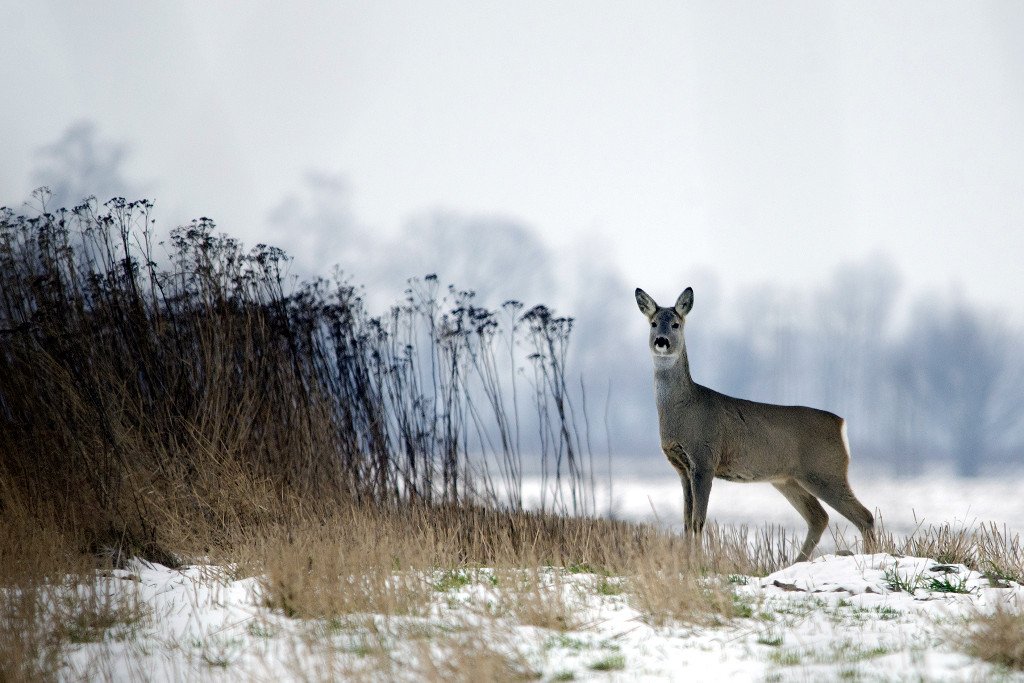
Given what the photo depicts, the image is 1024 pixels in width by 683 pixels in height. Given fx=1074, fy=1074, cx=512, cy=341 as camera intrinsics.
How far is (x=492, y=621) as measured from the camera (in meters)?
3.84

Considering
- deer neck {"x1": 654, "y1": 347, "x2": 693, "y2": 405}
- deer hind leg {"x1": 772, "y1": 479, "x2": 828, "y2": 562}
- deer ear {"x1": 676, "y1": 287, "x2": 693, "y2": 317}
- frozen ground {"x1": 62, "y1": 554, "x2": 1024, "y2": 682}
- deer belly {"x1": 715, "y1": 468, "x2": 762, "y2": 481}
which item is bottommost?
frozen ground {"x1": 62, "y1": 554, "x2": 1024, "y2": 682}

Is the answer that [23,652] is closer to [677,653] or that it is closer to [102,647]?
[102,647]

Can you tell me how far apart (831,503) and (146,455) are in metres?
4.22

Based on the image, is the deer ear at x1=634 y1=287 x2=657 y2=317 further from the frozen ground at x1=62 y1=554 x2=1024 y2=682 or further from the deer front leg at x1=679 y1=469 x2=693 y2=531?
the frozen ground at x1=62 y1=554 x2=1024 y2=682

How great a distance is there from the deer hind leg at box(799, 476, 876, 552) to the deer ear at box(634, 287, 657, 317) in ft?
4.97

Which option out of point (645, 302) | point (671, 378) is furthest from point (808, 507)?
point (645, 302)

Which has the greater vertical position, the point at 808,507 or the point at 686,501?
the point at 686,501

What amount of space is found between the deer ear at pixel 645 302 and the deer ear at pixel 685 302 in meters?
0.14

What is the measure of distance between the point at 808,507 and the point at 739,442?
2.55ft

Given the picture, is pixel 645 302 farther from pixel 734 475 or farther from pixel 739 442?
pixel 734 475

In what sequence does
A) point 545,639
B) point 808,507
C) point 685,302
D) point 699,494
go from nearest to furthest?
point 545,639, point 699,494, point 685,302, point 808,507

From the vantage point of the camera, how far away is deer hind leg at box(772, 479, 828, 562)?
6.89 metres

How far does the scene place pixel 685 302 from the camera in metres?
6.34

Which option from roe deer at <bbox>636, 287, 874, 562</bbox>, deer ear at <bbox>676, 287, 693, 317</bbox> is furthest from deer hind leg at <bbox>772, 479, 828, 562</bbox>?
deer ear at <bbox>676, 287, 693, 317</bbox>
